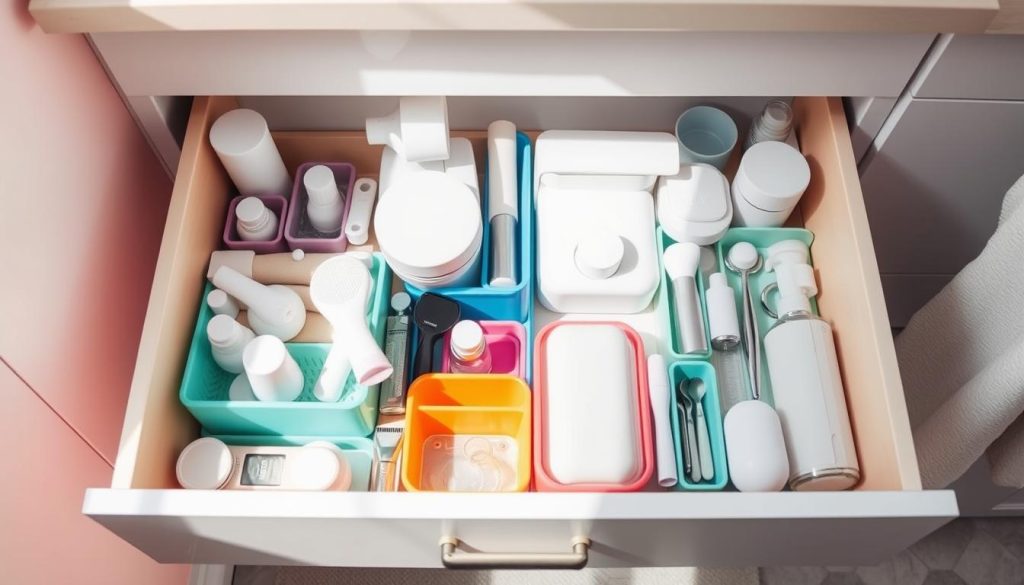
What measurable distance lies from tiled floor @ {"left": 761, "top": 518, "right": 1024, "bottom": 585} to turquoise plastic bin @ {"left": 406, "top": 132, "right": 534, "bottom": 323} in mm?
704

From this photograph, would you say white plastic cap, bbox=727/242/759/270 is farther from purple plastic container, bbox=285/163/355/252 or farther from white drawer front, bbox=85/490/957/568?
purple plastic container, bbox=285/163/355/252

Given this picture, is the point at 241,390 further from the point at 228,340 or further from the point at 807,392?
the point at 807,392

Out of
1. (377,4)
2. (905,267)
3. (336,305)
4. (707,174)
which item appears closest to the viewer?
(377,4)

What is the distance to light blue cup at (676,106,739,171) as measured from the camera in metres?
0.90

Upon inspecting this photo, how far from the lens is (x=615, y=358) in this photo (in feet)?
2.52

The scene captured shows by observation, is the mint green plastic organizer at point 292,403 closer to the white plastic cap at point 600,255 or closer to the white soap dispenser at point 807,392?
the white plastic cap at point 600,255

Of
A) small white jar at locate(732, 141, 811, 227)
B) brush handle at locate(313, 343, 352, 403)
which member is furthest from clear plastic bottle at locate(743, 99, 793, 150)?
brush handle at locate(313, 343, 352, 403)

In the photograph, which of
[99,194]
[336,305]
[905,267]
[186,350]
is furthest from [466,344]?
[905,267]

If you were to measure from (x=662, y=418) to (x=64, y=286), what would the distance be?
580 millimetres

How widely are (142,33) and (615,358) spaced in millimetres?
529

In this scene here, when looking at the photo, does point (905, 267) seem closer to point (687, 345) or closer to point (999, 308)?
point (999, 308)

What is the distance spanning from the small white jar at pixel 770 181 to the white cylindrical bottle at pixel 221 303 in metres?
0.54

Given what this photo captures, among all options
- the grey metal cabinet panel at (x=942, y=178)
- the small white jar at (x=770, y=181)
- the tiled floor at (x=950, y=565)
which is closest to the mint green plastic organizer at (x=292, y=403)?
the small white jar at (x=770, y=181)

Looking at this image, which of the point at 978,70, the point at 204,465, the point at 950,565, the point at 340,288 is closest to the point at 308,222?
the point at 340,288
